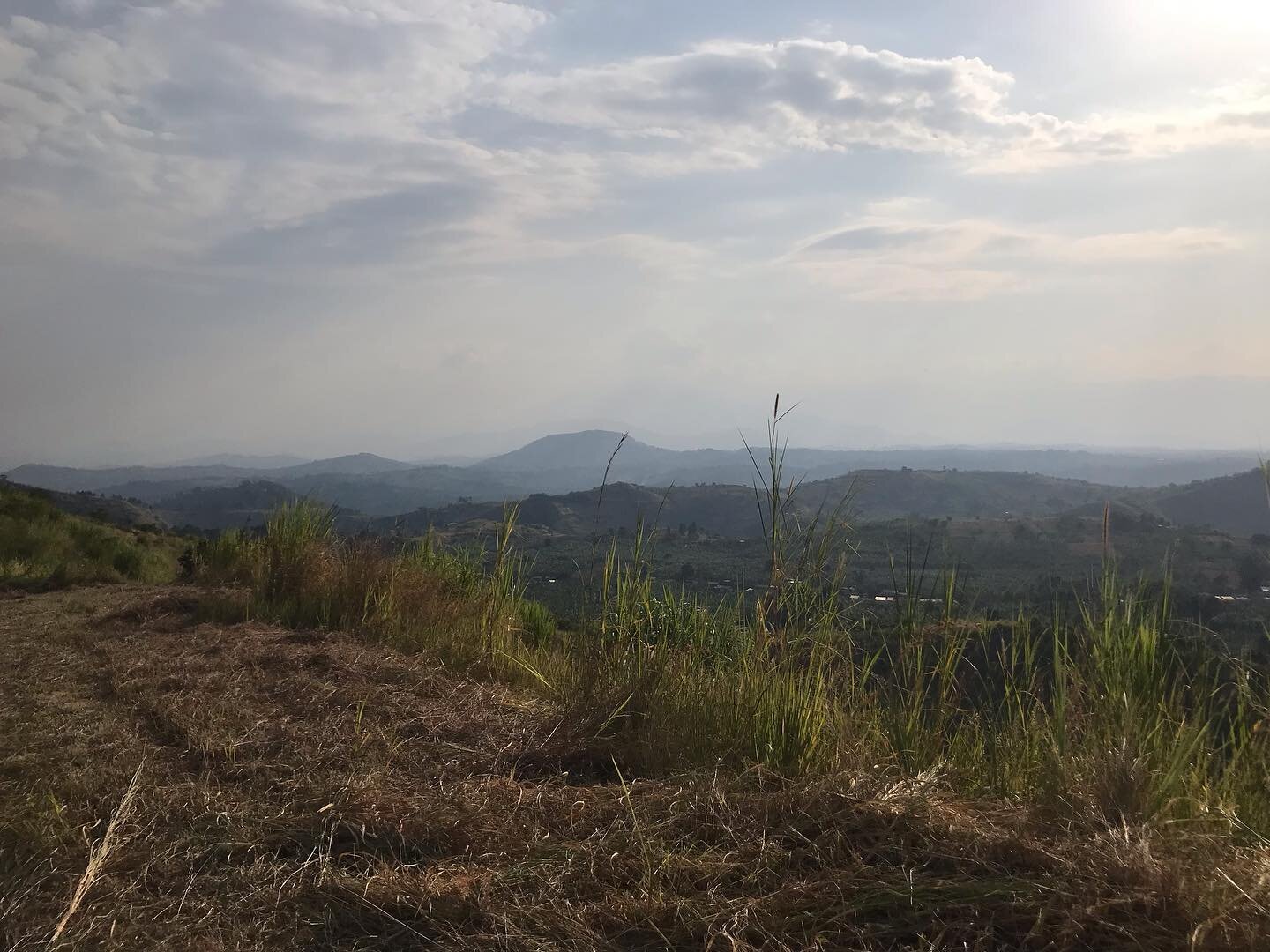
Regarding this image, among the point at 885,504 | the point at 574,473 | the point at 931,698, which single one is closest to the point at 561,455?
the point at 574,473

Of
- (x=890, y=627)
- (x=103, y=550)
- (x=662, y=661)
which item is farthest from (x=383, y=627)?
(x=103, y=550)

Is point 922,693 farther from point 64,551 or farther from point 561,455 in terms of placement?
point 561,455

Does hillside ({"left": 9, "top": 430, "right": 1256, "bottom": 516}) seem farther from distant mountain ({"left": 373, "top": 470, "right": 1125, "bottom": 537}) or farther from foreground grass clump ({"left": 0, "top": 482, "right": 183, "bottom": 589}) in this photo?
foreground grass clump ({"left": 0, "top": 482, "right": 183, "bottom": 589})

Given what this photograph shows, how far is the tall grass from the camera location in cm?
234

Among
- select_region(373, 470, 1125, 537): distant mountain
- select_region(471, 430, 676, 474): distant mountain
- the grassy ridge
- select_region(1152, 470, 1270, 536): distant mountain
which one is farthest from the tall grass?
select_region(471, 430, 676, 474): distant mountain

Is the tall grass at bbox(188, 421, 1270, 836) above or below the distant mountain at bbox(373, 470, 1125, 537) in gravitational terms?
above

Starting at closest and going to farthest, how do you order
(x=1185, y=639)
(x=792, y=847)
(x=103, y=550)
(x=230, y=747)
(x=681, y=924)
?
(x=681, y=924)
(x=792, y=847)
(x=1185, y=639)
(x=230, y=747)
(x=103, y=550)

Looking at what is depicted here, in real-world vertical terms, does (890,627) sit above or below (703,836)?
above

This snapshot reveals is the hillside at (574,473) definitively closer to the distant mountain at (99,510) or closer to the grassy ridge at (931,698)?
the grassy ridge at (931,698)

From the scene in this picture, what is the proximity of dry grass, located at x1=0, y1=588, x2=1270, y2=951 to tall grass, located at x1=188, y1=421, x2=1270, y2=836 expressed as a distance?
0.19 meters

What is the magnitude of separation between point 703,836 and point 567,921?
53 centimetres

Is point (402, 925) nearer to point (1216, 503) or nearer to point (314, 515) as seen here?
point (314, 515)

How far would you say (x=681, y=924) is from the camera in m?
1.88

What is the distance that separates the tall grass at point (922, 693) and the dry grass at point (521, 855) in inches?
7.3
